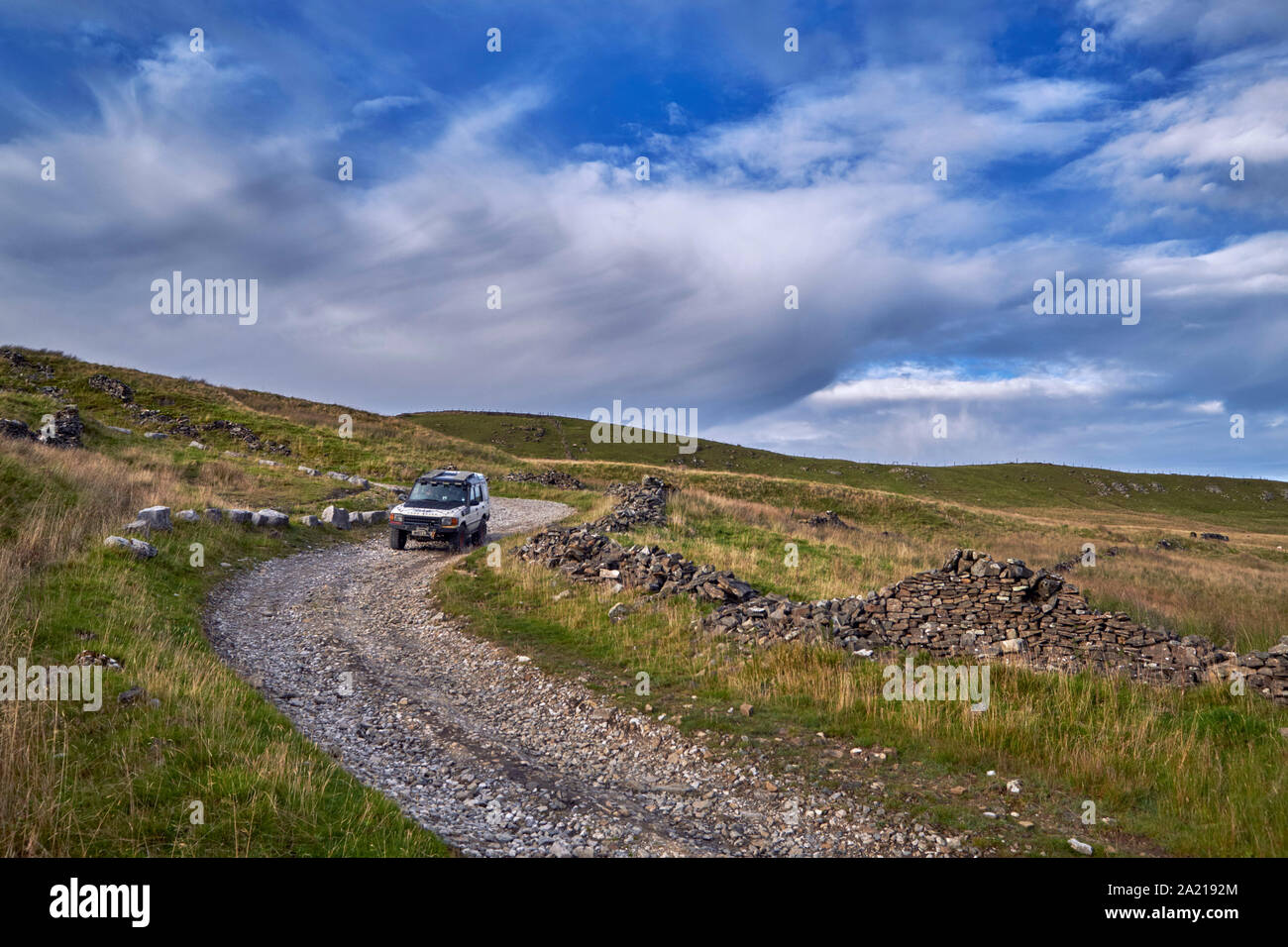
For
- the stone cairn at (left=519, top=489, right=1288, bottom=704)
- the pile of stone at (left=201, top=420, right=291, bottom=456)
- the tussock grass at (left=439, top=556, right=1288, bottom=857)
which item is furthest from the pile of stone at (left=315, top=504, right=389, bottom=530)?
the pile of stone at (left=201, top=420, right=291, bottom=456)

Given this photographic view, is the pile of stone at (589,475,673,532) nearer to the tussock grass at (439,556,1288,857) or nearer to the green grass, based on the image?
the tussock grass at (439,556,1288,857)

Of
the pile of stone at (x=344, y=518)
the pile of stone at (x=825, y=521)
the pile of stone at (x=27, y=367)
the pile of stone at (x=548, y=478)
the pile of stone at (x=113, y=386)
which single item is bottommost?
the pile of stone at (x=825, y=521)

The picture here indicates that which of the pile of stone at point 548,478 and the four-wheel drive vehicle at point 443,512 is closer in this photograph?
the four-wheel drive vehicle at point 443,512

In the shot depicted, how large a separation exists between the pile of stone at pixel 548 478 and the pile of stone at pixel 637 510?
37.7ft

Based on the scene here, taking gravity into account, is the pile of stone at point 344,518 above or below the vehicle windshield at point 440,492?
below

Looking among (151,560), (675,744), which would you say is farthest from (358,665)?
(151,560)

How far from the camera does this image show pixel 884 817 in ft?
23.0

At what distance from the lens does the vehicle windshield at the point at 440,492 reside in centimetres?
2361

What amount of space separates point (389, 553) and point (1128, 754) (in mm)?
20717

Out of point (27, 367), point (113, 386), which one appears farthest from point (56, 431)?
point (27, 367)

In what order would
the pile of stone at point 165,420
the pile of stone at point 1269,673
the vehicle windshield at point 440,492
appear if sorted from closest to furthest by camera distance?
the pile of stone at point 1269,673
the vehicle windshield at point 440,492
the pile of stone at point 165,420

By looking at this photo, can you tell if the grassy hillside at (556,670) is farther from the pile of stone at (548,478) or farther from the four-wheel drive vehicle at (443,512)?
the pile of stone at (548,478)

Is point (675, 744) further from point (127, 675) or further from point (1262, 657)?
point (1262, 657)

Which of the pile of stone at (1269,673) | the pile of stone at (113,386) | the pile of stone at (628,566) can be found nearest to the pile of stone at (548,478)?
the pile of stone at (628,566)
